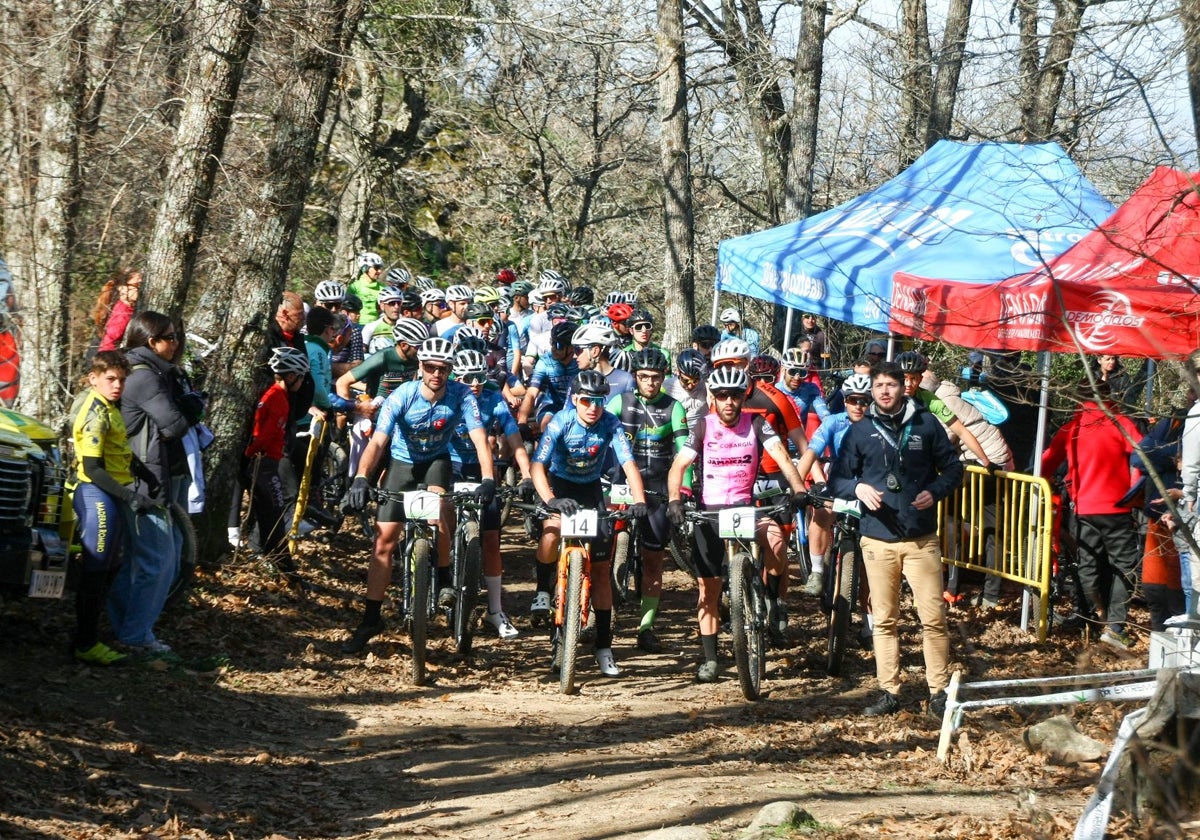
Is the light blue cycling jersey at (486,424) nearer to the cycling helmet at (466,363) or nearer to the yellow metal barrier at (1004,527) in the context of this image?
the cycling helmet at (466,363)

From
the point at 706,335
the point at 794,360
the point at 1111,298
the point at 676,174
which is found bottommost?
the point at 794,360

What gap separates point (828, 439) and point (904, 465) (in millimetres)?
1919

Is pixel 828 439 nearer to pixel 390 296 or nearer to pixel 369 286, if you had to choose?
pixel 390 296

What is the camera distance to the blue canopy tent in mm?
13281

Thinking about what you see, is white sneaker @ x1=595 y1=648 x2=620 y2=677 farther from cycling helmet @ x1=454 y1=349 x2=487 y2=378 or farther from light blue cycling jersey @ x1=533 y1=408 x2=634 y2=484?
cycling helmet @ x1=454 y1=349 x2=487 y2=378

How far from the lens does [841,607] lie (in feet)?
33.8

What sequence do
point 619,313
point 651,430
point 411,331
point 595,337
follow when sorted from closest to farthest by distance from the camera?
point 651,430, point 411,331, point 595,337, point 619,313

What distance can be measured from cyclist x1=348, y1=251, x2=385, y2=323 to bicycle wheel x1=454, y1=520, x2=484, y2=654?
7.34 metres

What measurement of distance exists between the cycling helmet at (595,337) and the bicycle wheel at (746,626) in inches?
141

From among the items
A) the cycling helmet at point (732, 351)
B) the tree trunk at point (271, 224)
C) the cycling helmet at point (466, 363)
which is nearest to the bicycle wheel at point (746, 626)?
the cycling helmet at point (732, 351)

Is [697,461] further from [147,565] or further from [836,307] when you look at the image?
[836,307]

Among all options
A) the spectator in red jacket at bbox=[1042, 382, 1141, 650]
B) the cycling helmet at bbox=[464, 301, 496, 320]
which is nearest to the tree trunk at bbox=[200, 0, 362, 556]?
the cycling helmet at bbox=[464, 301, 496, 320]

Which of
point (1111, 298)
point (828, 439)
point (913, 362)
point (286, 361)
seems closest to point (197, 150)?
point (286, 361)

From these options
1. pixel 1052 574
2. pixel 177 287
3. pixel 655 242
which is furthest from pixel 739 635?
pixel 655 242
